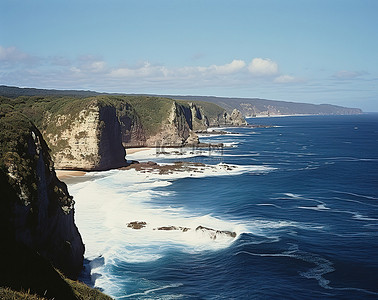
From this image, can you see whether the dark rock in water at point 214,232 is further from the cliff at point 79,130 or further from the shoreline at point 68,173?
the cliff at point 79,130

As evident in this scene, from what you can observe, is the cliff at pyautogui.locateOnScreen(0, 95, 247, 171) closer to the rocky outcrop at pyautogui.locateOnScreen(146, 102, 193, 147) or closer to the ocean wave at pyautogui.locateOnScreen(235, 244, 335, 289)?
the rocky outcrop at pyautogui.locateOnScreen(146, 102, 193, 147)

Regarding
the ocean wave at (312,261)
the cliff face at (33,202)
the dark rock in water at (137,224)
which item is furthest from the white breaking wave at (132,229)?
the ocean wave at (312,261)

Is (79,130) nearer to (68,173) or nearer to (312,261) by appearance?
(68,173)

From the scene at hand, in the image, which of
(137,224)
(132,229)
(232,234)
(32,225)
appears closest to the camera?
(32,225)

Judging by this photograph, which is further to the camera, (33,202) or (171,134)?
(171,134)

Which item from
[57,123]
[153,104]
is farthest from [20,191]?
[153,104]

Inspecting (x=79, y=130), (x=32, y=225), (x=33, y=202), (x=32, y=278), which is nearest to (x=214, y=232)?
(x=32, y=225)
